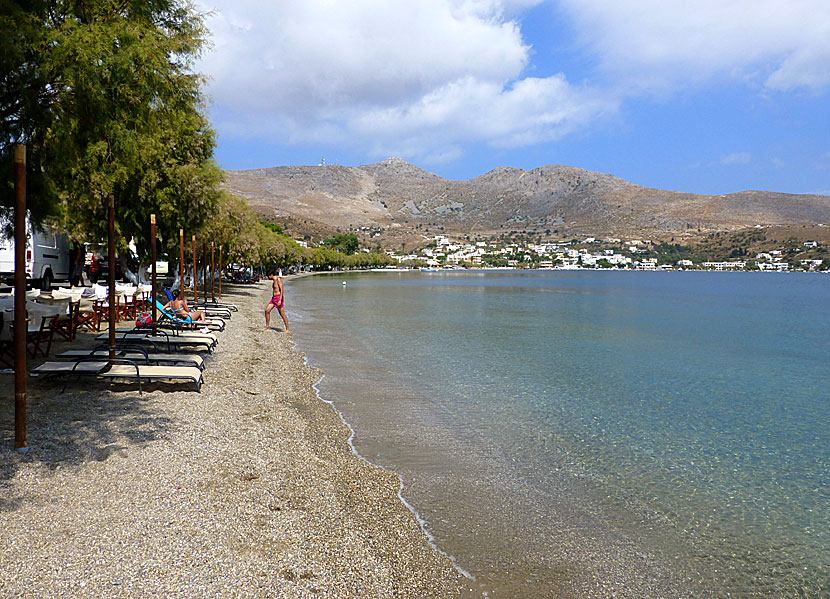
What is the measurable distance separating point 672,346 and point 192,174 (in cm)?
1808

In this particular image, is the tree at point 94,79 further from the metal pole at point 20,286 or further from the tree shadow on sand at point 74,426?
the tree shadow on sand at point 74,426

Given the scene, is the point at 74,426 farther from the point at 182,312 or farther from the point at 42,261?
the point at 42,261

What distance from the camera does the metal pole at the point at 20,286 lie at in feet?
18.6

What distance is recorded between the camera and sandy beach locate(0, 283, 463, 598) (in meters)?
4.29

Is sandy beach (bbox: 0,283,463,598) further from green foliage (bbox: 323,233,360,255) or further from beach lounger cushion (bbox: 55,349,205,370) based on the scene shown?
green foliage (bbox: 323,233,360,255)

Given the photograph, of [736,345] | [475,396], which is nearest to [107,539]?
[475,396]

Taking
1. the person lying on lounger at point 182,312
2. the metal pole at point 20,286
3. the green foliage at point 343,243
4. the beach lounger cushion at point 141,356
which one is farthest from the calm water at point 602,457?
the green foliage at point 343,243

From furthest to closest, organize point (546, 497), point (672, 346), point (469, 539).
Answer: point (672, 346) → point (546, 497) → point (469, 539)

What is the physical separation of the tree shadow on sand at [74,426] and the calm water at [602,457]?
2.95 m

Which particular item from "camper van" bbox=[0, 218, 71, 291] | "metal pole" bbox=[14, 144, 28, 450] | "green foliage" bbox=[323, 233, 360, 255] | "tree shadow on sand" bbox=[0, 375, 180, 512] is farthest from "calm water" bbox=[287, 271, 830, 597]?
"green foliage" bbox=[323, 233, 360, 255]

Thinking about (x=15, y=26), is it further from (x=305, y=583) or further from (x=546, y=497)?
(x=546, y=497)

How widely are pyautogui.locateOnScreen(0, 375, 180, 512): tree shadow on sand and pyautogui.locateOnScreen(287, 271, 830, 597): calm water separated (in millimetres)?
2948

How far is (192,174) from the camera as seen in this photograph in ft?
66.6

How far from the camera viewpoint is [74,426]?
7.12 m
